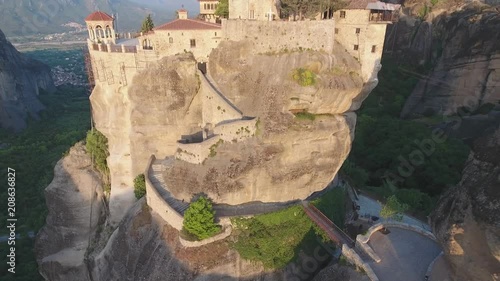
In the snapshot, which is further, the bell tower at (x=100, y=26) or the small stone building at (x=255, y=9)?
the bell tower at (x=100, y=26)

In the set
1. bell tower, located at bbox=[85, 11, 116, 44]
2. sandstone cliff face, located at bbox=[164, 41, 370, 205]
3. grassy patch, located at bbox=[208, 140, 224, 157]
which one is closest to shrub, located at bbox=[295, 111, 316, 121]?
sandstone cliff face, located at bbox=[164, 41, 370, 205]

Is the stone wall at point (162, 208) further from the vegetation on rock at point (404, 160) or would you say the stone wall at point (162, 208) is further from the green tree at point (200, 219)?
the vegetation on rock at point (404, 160)

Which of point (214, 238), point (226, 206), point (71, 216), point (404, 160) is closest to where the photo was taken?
point (214, 238)

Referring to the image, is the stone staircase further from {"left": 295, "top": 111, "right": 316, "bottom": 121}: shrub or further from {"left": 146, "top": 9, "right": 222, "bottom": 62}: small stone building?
{"left": 295, "top": 111, "right": 316, "bottom": 121}: shrub

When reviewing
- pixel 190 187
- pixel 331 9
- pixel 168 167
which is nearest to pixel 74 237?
pixel 168 167

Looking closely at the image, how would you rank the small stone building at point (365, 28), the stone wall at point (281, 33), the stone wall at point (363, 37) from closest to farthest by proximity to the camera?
the stone wall at point (281, 33), the small stone building at point (365, 28), the stone wall at point (363, 37)

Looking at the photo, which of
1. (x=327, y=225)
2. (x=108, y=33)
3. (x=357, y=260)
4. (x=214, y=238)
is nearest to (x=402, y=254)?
(x=357, y=260)

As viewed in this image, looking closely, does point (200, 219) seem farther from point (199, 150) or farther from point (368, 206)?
point (368, 206)

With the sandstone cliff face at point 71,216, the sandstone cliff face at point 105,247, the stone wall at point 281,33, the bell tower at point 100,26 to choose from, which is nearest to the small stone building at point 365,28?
the stone wall at point 281,33
